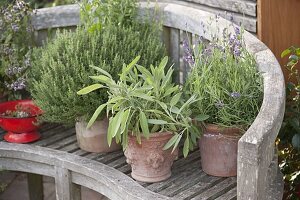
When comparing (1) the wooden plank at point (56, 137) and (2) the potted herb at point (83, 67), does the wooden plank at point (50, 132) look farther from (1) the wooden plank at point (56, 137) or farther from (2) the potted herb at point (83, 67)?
(2) the potted herb at point (83, 67)

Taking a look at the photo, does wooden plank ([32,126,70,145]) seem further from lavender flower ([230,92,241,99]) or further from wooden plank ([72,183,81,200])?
lavender flower ([230,92,241,99])

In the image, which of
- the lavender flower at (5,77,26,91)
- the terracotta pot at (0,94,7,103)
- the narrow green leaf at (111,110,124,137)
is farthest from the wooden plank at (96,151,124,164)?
the terracotta pot at (0,94,7,103)

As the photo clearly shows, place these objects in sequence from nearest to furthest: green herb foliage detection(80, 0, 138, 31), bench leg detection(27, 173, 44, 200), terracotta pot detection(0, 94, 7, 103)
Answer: green herb foliage detection(80, 0, 138, 31) → terracotta pot detection(0, 94, 7, 103) → bench leg detection(27, 173, 44, 200)

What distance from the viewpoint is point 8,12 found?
4.06 meters

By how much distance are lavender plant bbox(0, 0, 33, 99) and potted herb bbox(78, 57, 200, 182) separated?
990mm

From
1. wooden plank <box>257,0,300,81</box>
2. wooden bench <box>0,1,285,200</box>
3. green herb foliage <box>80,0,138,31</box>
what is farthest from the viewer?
green herb foliage <box>80,0,138,31</box>

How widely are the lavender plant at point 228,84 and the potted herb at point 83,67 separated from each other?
43 centimetres

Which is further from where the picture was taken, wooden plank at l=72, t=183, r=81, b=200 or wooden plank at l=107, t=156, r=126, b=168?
wooden plank at l=72, t=183, r=81, b=200

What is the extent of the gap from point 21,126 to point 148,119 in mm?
972

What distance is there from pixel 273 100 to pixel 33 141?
1.53m

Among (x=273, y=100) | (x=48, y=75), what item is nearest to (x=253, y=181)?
(x=273, y=100)

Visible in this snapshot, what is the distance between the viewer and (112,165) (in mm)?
3396

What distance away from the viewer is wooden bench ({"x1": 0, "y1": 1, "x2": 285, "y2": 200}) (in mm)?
2605

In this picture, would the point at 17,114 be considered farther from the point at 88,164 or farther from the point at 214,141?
the point at 214,141
